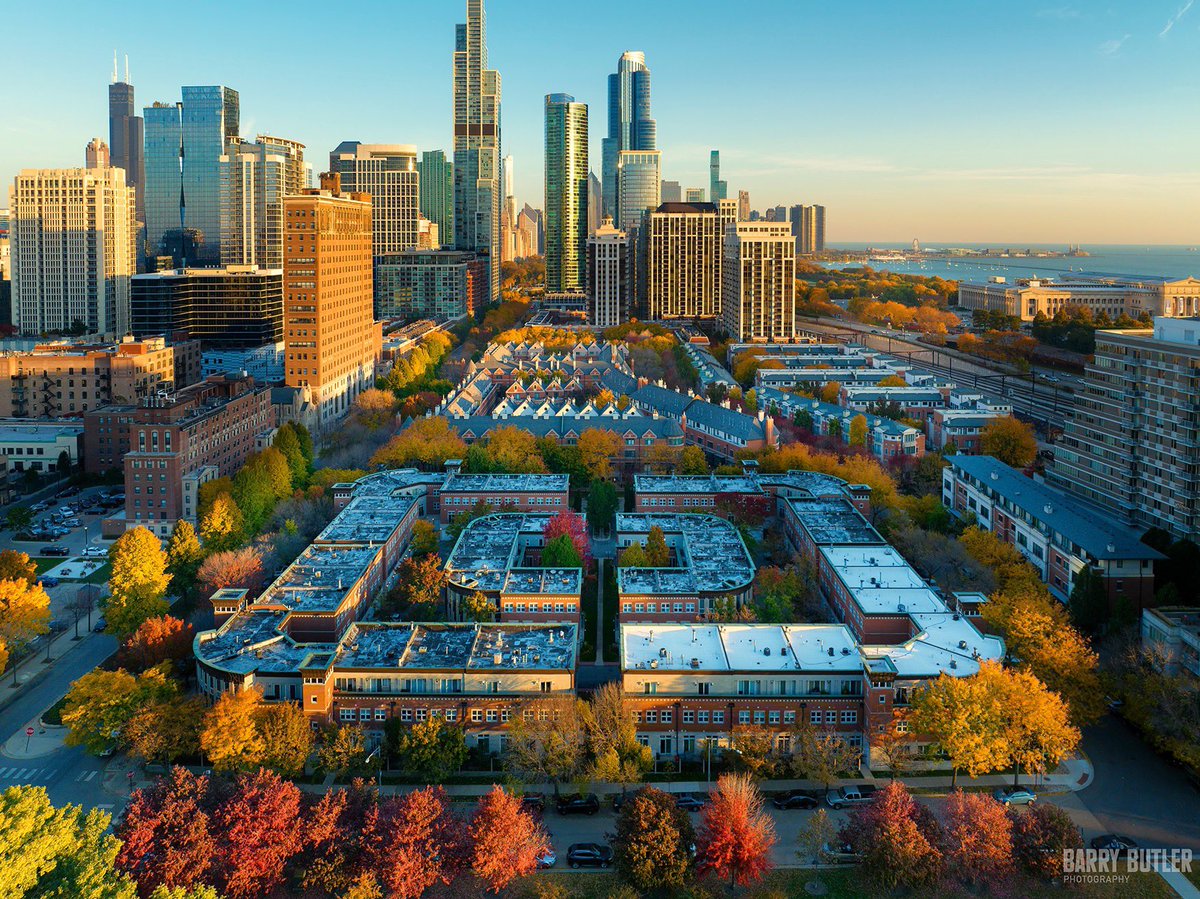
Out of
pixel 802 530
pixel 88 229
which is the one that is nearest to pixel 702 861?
pixel 802 530

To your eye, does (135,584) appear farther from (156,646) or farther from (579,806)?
(579,806)

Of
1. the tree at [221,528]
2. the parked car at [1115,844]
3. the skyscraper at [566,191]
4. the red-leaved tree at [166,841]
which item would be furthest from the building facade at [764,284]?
the red-leaved tree at [166,841]

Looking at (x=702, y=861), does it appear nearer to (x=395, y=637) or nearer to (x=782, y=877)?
(x=782, y=877)

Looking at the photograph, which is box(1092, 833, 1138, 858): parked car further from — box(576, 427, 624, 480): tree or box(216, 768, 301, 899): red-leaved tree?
box(576, 427, 624, 480): tree

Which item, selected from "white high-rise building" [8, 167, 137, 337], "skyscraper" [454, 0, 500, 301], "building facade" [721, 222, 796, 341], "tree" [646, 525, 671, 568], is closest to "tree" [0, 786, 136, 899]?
"tree" [646, 525, 671, 568]

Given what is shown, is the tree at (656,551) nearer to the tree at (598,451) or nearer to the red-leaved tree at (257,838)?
the tree at (598,451)

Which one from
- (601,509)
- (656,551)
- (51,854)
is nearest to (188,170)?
(601,509)
